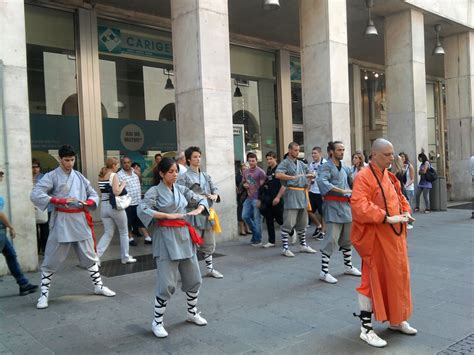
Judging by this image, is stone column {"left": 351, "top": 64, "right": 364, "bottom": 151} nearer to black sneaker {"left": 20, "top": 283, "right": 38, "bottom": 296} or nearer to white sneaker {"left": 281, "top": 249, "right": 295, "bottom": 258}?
white sneaker {"left": 281, "top": 249, "right": 295, "bottom": 258}

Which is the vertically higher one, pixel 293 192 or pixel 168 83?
pixel 168 83

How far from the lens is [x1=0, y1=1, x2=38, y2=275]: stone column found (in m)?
6.66

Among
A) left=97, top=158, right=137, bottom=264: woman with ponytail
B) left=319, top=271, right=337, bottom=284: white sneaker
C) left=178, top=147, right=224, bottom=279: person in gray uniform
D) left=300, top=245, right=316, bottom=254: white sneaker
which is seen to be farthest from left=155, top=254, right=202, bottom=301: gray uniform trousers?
left=300, top=245, right=316, bottom=254: white sneaker

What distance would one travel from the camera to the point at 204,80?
344 inches

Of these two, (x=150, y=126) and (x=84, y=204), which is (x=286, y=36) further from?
(x=84, y=204)

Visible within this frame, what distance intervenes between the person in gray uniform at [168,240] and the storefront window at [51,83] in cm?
732

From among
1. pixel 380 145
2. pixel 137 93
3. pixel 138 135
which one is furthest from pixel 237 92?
pixel 380 145

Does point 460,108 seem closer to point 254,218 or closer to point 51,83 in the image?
point 254,218

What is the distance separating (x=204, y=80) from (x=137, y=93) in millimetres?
4724

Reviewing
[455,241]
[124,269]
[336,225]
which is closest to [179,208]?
[336,225]

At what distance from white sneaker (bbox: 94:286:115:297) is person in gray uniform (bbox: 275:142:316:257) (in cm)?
331

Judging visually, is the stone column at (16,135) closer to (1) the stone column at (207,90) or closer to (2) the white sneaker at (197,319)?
(1) the stone column at (207,90)

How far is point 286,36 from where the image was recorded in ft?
51.7

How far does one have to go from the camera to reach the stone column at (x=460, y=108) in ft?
54.0
